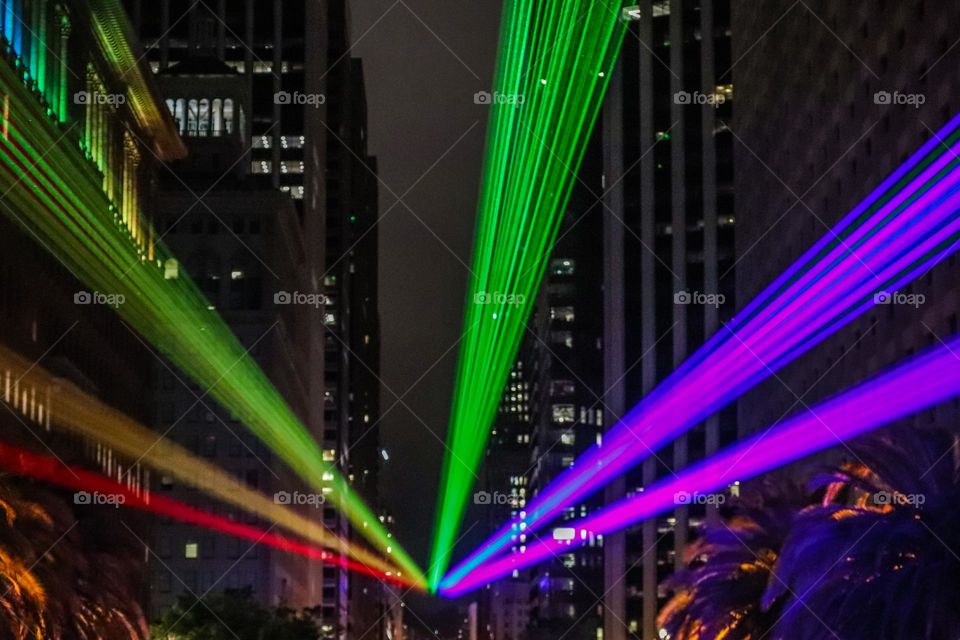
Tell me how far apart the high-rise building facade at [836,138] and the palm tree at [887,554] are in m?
12.1

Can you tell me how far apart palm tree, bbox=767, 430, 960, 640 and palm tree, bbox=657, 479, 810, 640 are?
7433 mm

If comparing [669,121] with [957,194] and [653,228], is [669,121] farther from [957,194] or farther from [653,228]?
[957,194]

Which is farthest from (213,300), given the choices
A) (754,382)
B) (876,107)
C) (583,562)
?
(876,107)

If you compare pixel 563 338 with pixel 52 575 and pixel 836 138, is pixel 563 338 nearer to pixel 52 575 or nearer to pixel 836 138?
pixel 836 138

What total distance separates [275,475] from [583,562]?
54.3 metres

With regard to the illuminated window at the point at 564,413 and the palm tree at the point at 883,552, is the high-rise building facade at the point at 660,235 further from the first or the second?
the palm tree at the point at 883,552

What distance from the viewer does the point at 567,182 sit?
168 metres

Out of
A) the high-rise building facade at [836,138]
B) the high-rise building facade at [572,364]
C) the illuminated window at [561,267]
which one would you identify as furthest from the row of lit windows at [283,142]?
the high-rise building facade at [836,138]

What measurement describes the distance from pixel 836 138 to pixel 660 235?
82.5m

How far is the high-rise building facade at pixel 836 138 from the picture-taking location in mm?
46188

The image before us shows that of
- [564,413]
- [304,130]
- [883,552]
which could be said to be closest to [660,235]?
[304,130]

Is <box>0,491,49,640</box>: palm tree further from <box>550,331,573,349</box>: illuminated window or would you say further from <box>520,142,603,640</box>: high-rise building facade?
<box>550,331,573,349</box>: illuminated window

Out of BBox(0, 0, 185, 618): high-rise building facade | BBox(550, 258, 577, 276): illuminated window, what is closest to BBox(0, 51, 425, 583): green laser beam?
BBox(0, 0, 185, 618): high-rise building facade

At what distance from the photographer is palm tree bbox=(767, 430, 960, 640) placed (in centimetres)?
2880
